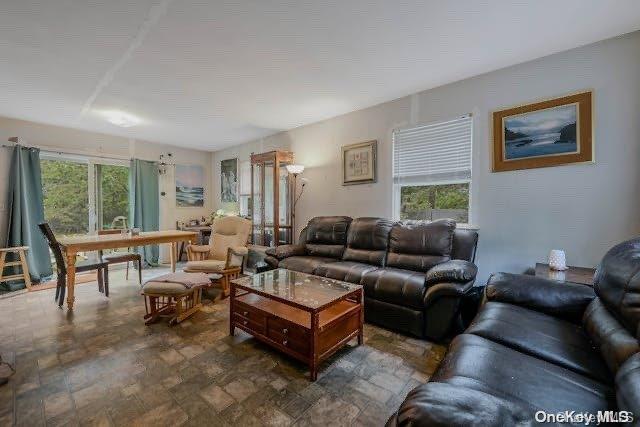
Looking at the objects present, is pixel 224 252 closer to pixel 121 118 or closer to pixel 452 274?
pixel 121 118

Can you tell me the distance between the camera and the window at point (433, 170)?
118 inches

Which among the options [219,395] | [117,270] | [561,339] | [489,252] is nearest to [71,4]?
[219,395]

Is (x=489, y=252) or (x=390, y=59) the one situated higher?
(x=390, y=59)

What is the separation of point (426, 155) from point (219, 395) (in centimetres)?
303

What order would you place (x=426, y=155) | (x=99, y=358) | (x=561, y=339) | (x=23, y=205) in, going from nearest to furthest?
(x=561, y=339)
(x=99, y=358)
(x=426, y=155)
(x=23, y=205)

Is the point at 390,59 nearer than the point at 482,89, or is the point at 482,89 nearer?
the point at 390,59

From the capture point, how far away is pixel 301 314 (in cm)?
218

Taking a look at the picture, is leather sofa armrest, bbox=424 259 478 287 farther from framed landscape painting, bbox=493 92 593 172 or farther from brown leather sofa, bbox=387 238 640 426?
framed landscape painting, bbox=493 92 593 172

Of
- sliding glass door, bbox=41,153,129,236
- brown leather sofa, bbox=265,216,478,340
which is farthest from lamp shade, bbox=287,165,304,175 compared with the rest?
sliding glass door, bbox=41,153,129,236

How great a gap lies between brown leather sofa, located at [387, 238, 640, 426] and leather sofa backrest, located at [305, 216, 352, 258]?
6.31ft

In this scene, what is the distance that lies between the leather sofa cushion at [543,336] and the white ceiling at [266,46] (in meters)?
2.00

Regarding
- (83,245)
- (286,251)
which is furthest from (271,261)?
(83,245)

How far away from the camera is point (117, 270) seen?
16.1 ft

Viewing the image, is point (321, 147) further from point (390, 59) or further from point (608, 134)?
point (608, 134)
